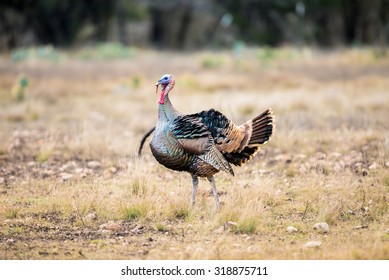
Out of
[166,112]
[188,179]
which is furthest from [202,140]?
[188,179]

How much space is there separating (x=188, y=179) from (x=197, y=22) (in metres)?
32.5

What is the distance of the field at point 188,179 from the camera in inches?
263

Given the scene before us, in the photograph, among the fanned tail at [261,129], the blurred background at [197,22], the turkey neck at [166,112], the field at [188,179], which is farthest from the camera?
the blurred background at [197,22]

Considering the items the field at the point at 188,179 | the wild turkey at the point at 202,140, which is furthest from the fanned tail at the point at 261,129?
the field at the point at 188,179

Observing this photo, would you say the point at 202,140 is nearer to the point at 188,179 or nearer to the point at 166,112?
the point at 166,112

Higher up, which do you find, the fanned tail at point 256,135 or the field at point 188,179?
the fanned tail at point 256,135

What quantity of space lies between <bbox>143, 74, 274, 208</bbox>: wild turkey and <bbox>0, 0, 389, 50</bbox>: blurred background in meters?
29.3

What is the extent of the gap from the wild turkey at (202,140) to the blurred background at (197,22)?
29.3m

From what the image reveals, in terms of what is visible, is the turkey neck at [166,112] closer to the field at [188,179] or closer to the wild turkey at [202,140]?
the wild turkey at [202,140]

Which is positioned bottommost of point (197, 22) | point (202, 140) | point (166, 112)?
point (202, 140)

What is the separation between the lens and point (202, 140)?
7.35 m

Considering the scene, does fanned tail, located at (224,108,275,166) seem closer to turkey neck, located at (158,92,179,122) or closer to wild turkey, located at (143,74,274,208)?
wild turkey, located at (143,74,274,208)

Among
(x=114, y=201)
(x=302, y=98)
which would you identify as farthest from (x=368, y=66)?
(x=114, y=201)

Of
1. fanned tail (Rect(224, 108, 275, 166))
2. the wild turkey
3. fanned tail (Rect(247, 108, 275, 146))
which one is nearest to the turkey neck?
the wild turkey
